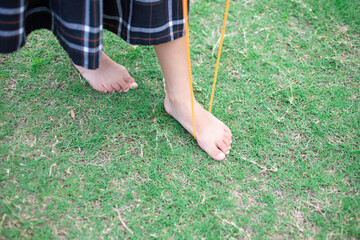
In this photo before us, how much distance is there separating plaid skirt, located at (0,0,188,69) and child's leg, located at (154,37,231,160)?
0.45 feet

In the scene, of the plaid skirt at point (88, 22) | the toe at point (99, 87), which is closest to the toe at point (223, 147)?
the plaid skirt at point (88, 22)

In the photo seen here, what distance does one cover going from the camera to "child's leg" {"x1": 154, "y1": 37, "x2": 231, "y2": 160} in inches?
45.9

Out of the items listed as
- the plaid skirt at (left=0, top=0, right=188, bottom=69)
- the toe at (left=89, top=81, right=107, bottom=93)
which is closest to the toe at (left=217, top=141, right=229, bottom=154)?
the plaid skirt at (left=0, top=0, right=188, bottom=69)

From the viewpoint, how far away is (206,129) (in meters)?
1.29

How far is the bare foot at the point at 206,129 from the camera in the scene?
49.9 inches

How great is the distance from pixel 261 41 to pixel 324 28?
0.43 metres

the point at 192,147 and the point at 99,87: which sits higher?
the point at 99,87

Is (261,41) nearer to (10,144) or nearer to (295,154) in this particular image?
(295,154)

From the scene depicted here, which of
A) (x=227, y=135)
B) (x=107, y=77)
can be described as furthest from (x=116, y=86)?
(x=227, y=135)

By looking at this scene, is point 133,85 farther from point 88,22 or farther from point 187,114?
point 88,22

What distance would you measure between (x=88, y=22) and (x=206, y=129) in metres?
0.66

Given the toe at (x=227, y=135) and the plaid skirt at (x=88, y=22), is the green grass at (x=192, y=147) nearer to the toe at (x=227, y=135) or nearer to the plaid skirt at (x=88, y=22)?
the toe at (x=227, y=135)

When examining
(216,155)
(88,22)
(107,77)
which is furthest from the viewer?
(107,77)

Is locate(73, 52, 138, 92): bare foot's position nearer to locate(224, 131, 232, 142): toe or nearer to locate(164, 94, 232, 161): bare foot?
locate(164, 94, 232, 161): bare foot
